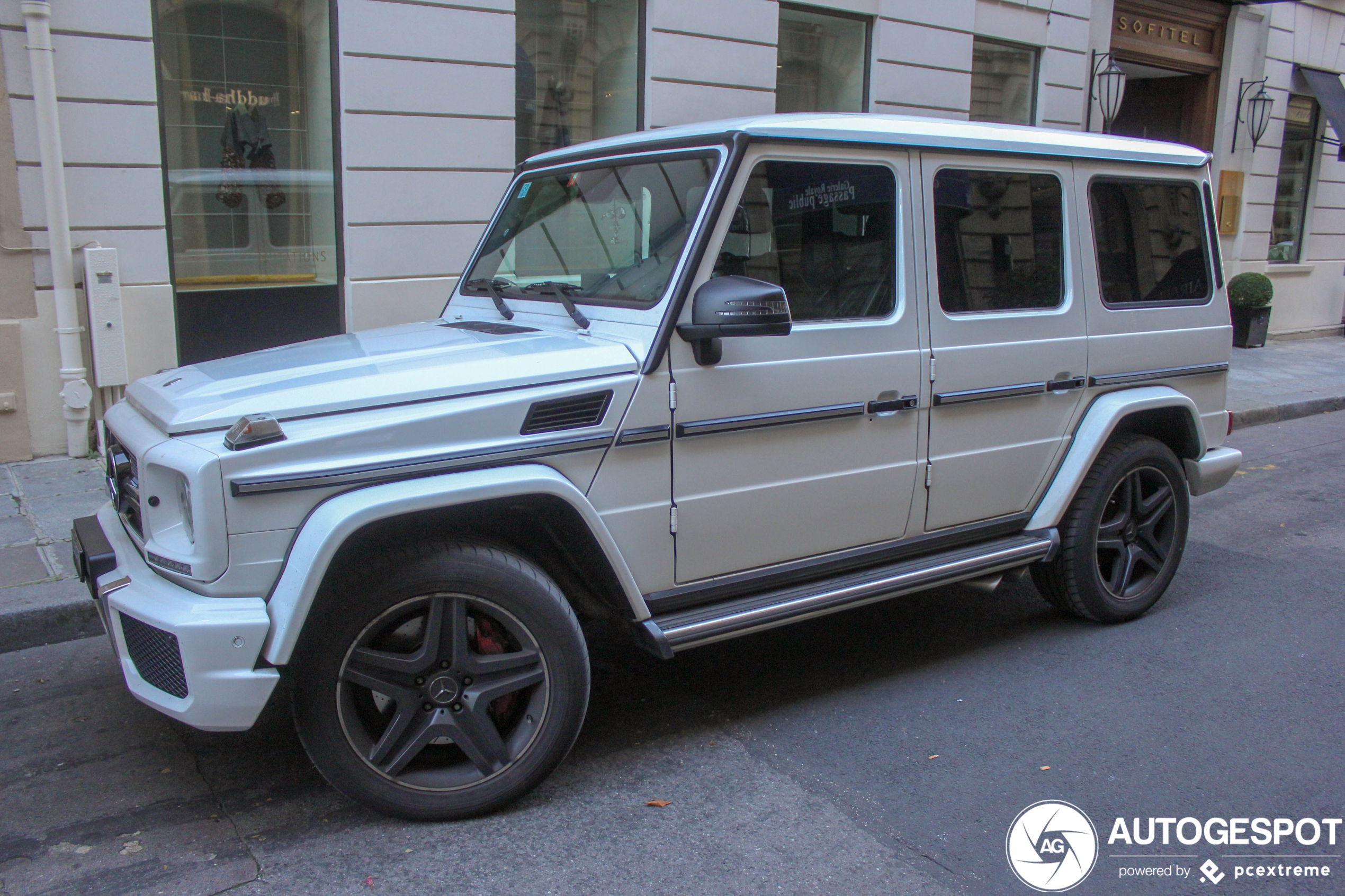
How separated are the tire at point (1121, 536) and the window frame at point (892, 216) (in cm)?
138

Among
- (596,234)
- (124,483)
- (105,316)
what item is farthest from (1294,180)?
(124,483)

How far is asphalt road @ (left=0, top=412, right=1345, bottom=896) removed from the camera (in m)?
2.96

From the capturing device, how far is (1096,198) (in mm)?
4531

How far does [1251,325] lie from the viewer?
14.7m

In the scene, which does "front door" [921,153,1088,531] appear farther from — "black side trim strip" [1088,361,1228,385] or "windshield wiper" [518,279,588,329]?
"windshield wiper" [518,279,588,329]

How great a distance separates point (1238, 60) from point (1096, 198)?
44.7 ft

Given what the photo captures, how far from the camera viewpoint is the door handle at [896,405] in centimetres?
387

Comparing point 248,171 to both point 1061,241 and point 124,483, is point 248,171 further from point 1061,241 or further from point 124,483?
point 1061,241

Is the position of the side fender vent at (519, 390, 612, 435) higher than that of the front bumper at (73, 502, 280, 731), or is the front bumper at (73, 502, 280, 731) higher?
the side fender vent at (519, 390, 612, 435)

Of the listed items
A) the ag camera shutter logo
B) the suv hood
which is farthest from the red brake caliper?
the ag camera shutter logo

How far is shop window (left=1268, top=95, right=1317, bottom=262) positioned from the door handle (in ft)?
50.5

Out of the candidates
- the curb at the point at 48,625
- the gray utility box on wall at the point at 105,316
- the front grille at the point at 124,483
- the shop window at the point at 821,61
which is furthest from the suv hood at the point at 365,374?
the shop window at the point at 821,61

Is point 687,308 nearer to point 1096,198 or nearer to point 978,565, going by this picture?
point 978,565

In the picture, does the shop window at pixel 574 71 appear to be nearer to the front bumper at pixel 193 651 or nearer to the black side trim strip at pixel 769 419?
the black side trim strip at pixel 769 419
